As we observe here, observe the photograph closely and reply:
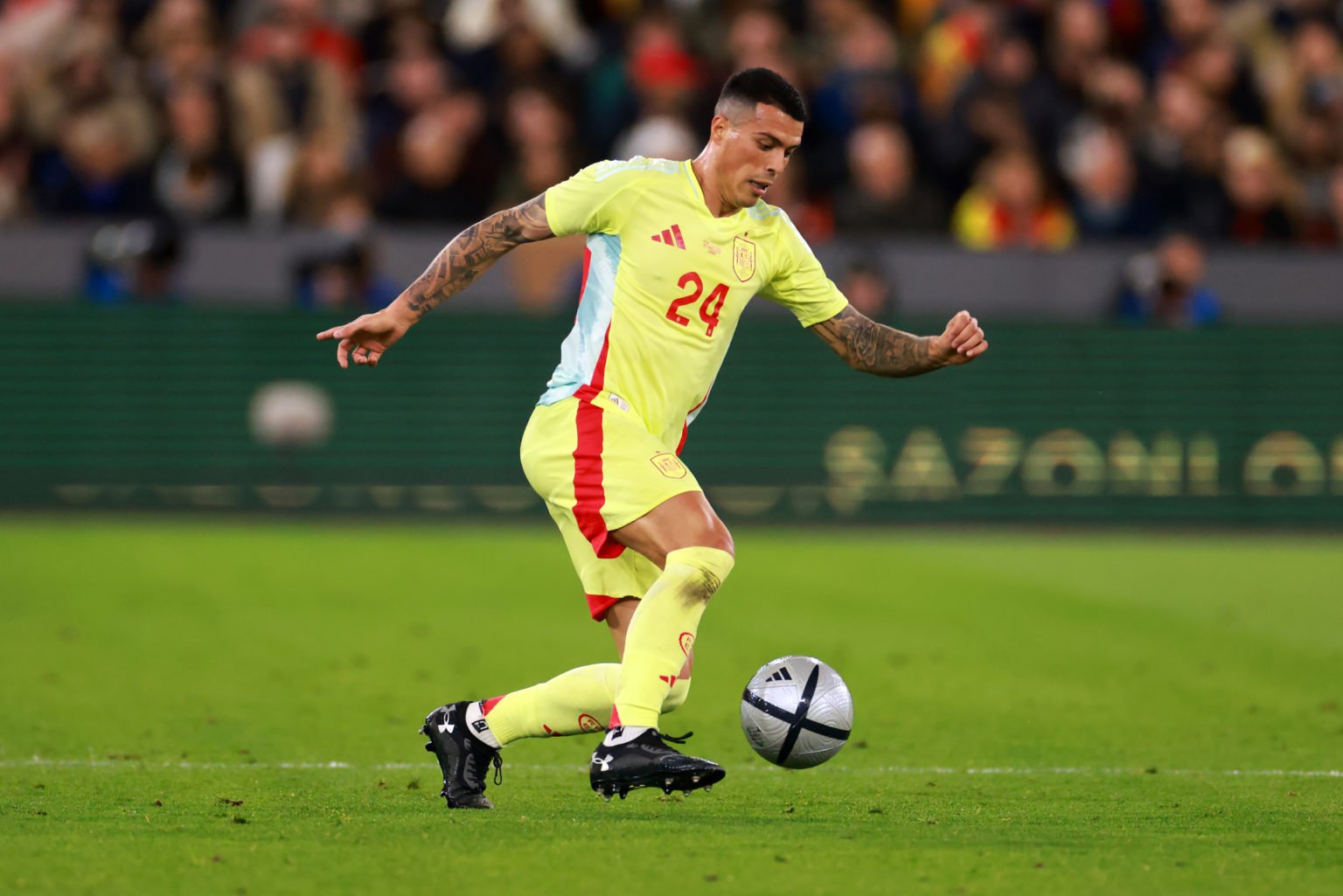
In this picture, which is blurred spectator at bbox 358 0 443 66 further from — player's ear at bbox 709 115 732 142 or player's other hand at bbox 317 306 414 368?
player's other hand at bbox 317 306 414 368

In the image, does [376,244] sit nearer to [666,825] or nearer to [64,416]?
[64,416]

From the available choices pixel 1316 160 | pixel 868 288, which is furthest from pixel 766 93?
pixel 1316 160

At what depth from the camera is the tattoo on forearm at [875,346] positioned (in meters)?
7.21

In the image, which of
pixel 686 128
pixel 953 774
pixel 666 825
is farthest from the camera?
pixel 686 128

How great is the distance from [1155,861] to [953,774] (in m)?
1.83

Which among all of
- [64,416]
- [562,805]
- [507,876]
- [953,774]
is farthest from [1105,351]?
[507,876]

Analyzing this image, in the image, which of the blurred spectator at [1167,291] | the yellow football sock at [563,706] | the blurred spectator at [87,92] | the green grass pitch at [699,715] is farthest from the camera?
the blurred spectator at [1167,291]

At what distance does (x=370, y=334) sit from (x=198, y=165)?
11450 mm

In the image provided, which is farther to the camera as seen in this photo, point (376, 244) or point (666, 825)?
point (376, 244)

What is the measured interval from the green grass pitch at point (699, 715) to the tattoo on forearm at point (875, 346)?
1.50 meters

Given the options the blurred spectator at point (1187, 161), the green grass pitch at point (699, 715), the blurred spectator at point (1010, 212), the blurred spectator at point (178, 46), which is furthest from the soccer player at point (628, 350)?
the blurred spectator at point (1187, 161)

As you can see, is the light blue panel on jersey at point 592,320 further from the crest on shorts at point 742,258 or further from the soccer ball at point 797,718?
the soccer ball at point 797,718

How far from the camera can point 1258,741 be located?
8.62 meters

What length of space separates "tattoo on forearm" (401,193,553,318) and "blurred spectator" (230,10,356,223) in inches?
441
